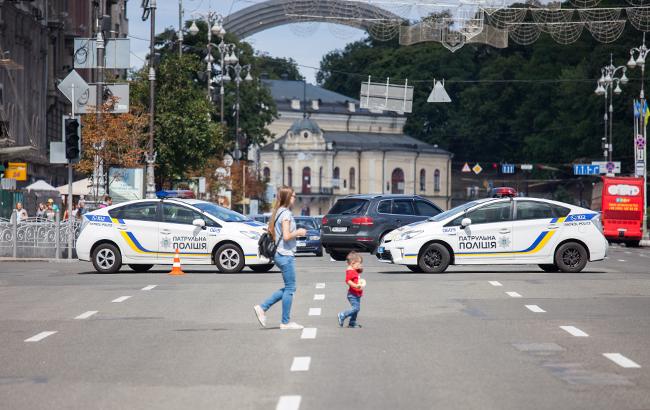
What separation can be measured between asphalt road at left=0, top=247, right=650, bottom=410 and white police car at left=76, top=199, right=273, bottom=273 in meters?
4.02

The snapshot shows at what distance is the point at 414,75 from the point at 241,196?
47.4 metres

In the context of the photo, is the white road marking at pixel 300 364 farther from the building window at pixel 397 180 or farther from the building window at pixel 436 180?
the building window at pixel 436 180

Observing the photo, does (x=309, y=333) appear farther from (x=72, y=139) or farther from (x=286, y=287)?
(x=72, y=139)

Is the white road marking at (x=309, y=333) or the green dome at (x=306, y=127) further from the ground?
the green dome at (x=306, y=127)

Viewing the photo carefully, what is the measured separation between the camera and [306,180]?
155 m

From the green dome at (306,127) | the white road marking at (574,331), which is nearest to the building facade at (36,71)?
the white road marking at (574,331)

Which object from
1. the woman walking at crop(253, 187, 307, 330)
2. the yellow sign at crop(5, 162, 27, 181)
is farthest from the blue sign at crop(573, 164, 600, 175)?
the woman walking at crop(253, 187, 307, 330)

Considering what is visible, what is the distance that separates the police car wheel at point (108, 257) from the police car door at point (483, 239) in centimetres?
727

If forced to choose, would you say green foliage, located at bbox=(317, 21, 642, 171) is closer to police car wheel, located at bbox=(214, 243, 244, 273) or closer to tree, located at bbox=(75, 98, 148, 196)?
tree, located at bbox=(75, 98, 148, 196)

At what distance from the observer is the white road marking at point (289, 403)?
363 inches

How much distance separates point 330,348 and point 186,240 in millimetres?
14651

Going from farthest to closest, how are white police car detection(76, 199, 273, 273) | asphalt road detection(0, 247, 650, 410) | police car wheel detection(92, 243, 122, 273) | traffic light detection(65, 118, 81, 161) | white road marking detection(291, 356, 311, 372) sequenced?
traffic light detection(65, 118, 81, 161) → police car wheel detection(92, 243, 122, 273) → white police car detection(76, 199, 273, 273) → white road marking detection(291, 356, 311, 372) → asphalt road detection(0, 247, 650, 410)

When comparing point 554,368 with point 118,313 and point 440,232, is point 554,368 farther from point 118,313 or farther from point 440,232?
point 440,232

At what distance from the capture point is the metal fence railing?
36.1 meters
